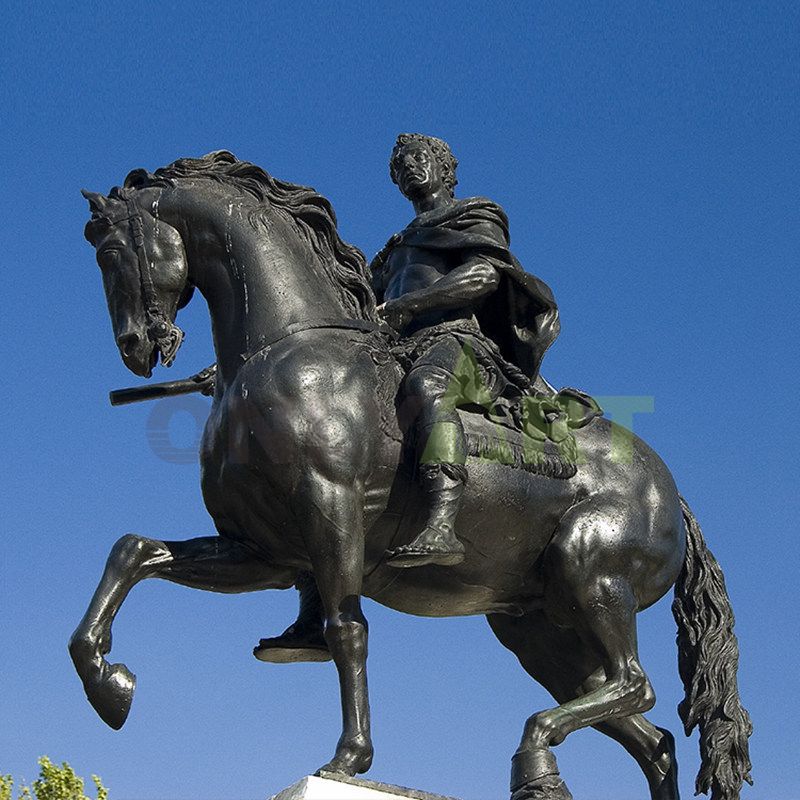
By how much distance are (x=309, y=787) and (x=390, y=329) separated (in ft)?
9.44

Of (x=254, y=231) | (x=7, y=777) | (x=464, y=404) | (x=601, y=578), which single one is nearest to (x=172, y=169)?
(x=254, y=231)

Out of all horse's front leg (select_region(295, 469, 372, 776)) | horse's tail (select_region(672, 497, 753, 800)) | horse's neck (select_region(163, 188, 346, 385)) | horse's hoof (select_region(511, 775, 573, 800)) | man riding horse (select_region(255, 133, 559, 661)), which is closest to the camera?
horse's front leg (select_region(295, 469, 372, 776))

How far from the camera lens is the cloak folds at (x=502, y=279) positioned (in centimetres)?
949

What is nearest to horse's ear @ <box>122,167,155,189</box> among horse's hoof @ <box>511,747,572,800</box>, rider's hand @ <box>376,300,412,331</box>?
rider's hand @ <box>376,300,412,331</box>

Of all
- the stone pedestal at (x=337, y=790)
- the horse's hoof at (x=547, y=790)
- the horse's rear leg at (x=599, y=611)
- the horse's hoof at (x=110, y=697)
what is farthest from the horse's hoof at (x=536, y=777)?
the horse's hoof at (x=110, y=697)

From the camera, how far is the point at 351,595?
8.12 meters

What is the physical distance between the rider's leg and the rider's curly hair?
5.80ft

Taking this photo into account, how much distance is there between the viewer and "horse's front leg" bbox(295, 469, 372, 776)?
8023 millimetres

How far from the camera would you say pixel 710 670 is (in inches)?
377

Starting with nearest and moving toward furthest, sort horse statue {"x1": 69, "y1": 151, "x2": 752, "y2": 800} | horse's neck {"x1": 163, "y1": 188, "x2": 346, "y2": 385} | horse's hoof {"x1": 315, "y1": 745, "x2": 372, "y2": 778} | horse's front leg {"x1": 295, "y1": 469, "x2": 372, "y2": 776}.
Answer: horse's hoof {"x1": 315, "y1": 745, "x2": 372, "y2": 778}
horse's front leg {"x1": 295, "y1": 469, "x2": 372, "y2": 776}
horse statue {"x1": 69, "y1": 151, "x2": 752, "y2": 800}
horse's neck {"x1": 163, "y1": 188, "x2": 346, "y2": 385}

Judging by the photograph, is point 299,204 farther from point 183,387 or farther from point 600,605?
point 600,605

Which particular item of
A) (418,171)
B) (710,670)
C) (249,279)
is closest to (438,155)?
(418,171)

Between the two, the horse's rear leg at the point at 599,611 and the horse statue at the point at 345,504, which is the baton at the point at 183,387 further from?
the horse's rear leg at the point at 599,611

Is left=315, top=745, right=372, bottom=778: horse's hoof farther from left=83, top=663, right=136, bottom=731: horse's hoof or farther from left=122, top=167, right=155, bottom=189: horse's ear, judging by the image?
left=122, top=167, right=155, bottom=189: horse's ear
